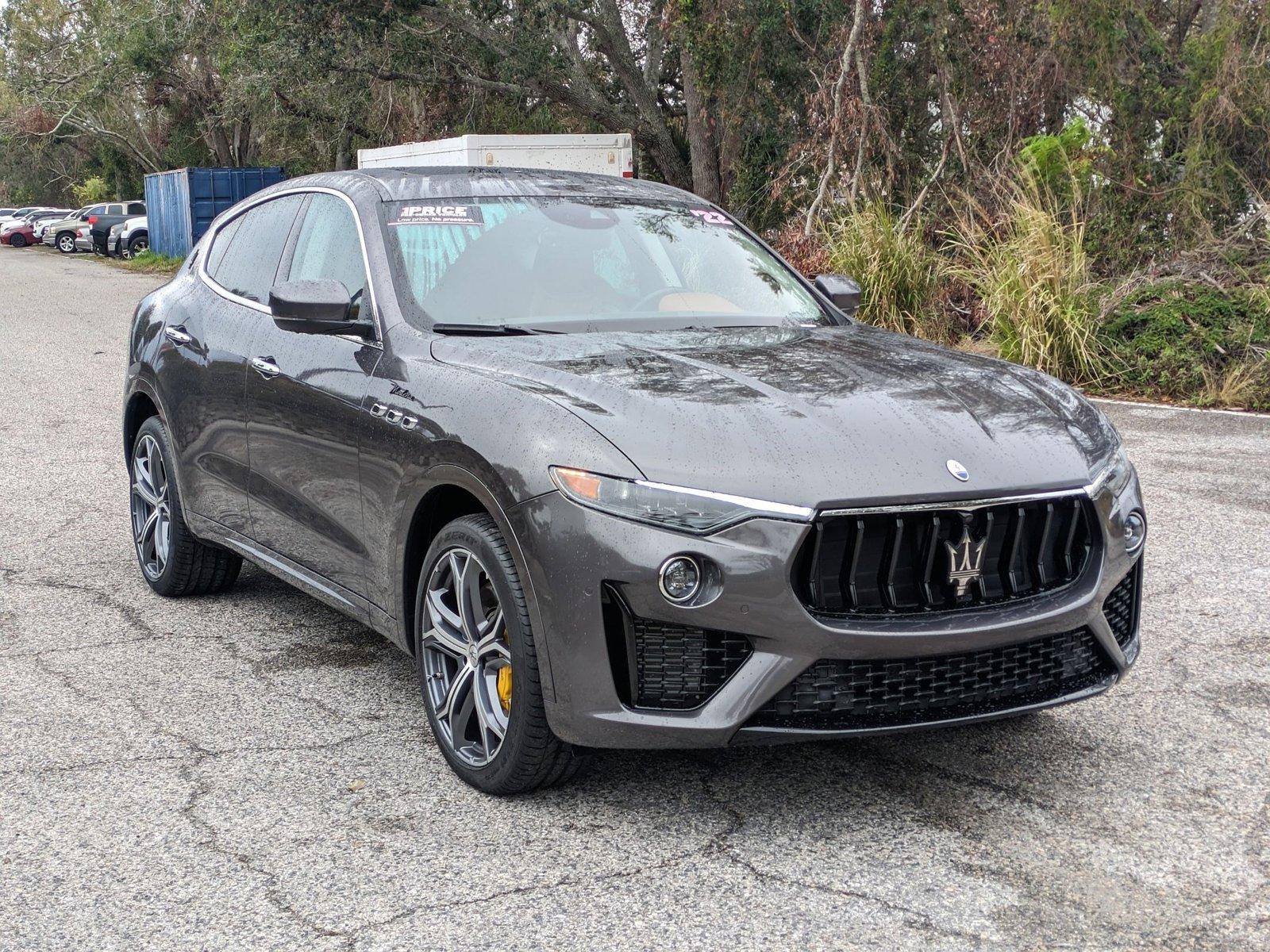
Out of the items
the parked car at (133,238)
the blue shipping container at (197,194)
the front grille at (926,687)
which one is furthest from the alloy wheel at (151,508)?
the parked car at (133,238)

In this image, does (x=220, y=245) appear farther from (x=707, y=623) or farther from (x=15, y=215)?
(x=15, y=215)

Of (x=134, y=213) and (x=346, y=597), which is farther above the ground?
(x=346, y=597)

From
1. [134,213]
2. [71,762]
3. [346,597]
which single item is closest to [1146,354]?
[346,597]

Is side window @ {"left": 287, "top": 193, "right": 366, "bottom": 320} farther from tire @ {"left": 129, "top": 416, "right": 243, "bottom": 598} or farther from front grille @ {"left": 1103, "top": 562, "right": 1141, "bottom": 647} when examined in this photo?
front grille @ {"left": 1103, "top": 562, "right": 1141, "bottom": 647}

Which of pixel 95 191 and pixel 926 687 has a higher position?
pixel 926 687

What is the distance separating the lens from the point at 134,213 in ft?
163

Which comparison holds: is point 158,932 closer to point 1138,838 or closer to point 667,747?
point 667,747

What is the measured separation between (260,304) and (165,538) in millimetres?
1276

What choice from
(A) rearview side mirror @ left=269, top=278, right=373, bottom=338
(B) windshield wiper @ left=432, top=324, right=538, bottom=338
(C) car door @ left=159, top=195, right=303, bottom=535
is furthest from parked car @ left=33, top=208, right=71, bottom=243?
(B) windshield wiper @ left=432, top=324, right=538, bottom=338

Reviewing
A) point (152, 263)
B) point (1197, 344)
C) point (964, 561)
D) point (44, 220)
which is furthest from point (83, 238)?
point (964, 561)

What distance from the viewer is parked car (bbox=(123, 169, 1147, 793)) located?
3510 millimetres

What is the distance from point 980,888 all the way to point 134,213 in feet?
166

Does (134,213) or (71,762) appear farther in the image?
(134,213)

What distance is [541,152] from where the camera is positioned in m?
18.7
